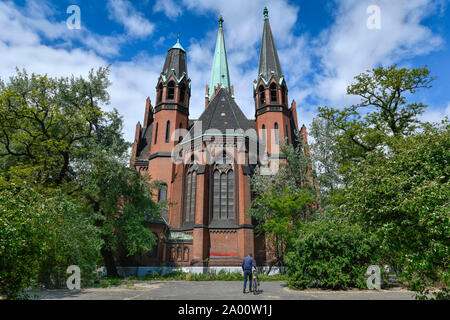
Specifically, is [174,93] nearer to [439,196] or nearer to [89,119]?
[89,119]

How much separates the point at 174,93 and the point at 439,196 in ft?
101

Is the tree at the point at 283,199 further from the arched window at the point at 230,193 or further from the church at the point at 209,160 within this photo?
the arched window at the point at 230,193

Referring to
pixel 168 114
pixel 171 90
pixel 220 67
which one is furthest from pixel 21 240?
pixel 220 67

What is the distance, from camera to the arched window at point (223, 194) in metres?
24.9

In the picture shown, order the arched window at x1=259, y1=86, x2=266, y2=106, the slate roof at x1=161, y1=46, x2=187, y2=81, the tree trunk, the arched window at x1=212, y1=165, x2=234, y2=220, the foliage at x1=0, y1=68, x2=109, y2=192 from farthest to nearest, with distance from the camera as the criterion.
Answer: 1. the arched window at x1=259, y1=86, x2=266, y2=106
2. the slate roof at x1=161, y1=46, x2=187, y2=81
3. the arched window at x1=212, y1=165, x2=234, y2=220
4. the tree trunk
5. the foliage at x1=0, y1=68, x2=109, y2=192

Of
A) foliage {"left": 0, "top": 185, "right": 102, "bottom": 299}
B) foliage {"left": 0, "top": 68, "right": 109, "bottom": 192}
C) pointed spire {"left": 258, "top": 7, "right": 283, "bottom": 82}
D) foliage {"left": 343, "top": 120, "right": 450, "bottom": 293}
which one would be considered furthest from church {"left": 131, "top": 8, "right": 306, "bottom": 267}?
foliage {"left": 343, "top": 120, "right": 450, "bottom": 293}

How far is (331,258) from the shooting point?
1205 centimetres

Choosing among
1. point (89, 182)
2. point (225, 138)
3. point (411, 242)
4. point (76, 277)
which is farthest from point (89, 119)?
point (411, 242)

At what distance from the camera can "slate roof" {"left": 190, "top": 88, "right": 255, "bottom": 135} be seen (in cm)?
2919

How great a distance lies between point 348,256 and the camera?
12.0m

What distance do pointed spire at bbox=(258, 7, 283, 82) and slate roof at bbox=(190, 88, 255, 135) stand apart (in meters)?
5.65

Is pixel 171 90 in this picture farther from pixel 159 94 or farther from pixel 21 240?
pixel 21 240

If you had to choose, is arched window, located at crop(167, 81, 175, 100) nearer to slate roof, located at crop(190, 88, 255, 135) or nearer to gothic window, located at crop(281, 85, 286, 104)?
slate roof, located at crop(190, 88, 255, 135)

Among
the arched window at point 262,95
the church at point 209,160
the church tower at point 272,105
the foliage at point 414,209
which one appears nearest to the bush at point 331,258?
the foliage at point 414,209
